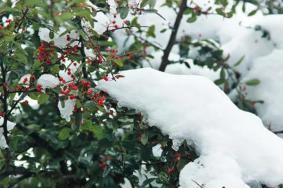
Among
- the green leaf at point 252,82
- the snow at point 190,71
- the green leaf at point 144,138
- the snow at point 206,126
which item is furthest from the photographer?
the snow at point 190,71

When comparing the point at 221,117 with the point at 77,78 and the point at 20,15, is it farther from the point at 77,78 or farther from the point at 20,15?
the point at 20,15

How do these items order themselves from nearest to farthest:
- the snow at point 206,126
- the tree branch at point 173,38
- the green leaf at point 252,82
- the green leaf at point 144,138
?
1. the snow at point 206,126
2. the green leaf at point 144,138
3. the tree branch at point 173,38
4. the green leaf at point 252,82

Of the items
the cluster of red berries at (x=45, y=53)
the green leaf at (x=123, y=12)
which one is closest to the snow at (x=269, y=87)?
the green leaf at (x=123, y=12)

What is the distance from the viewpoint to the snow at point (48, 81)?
1573 mm

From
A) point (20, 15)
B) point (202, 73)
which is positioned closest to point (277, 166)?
point (20, 15)

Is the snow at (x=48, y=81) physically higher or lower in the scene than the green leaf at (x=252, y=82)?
higher

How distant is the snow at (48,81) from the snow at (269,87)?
137 cm

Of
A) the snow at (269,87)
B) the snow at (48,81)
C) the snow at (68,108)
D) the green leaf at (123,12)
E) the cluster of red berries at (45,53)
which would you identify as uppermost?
the green leaf at (123,12)

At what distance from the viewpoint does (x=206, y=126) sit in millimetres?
1604

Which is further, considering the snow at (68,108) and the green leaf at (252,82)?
the green leaf at (252,82)

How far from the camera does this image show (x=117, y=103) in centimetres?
171

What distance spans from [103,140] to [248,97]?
1.13 m

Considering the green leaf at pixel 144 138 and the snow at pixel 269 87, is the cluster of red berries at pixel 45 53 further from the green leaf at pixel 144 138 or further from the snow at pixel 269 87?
the snow at pixel 269 87

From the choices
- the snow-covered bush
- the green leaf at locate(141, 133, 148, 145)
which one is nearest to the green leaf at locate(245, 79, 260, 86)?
the snow-covered bush
